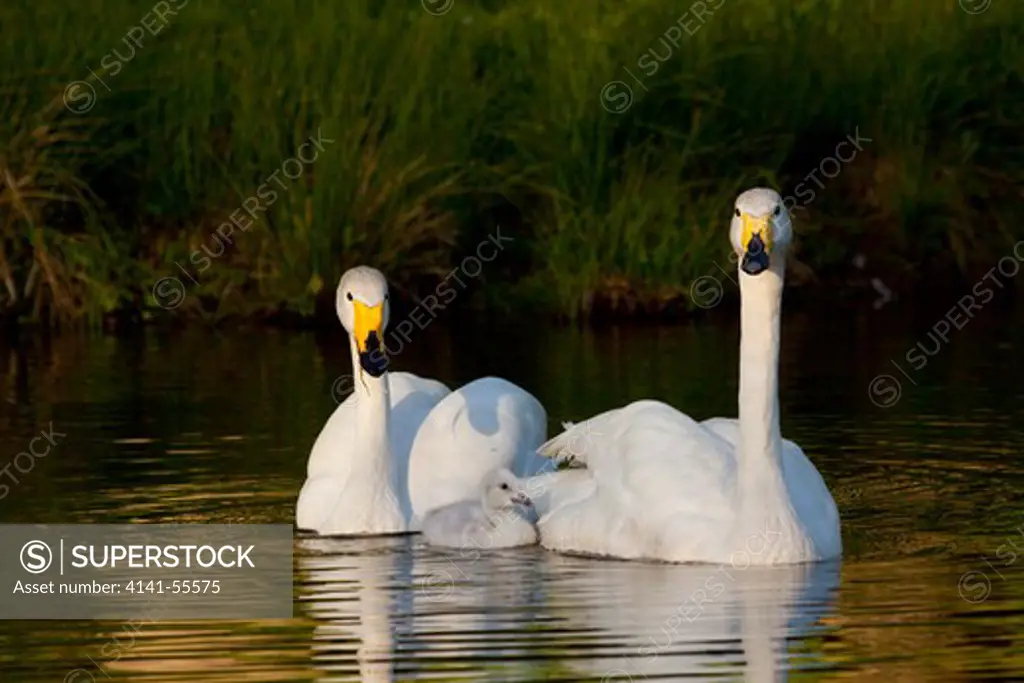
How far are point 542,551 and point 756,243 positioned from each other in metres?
1.94

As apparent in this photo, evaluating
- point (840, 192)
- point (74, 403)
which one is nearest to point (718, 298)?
point (840, 192)

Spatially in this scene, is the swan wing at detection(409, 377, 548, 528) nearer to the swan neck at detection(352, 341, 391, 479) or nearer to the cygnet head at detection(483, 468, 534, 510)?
the swan neck at detection(352, 341, 391, 479)

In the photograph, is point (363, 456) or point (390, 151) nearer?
point (363, 456)

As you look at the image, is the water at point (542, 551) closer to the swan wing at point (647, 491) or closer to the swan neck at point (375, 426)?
the swan wing at point (647, 491)

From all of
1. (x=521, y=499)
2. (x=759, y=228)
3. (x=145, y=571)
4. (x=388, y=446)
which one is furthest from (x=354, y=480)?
(x=759, y=228)

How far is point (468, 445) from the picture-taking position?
1455 cm

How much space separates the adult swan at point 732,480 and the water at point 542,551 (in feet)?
0.46

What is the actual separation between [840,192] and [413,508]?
1016 centimetres

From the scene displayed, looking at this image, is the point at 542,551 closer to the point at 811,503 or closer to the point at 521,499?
the point at 521,499

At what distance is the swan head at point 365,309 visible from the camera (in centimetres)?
1395

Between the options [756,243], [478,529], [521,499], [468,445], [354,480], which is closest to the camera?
[756,243]

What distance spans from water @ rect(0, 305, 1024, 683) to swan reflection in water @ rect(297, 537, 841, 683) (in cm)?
2

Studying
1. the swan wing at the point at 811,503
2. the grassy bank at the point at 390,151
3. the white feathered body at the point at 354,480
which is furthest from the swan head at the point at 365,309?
the grassy bank at the point at 390,151

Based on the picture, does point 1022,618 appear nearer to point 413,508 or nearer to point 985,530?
point 985,530
